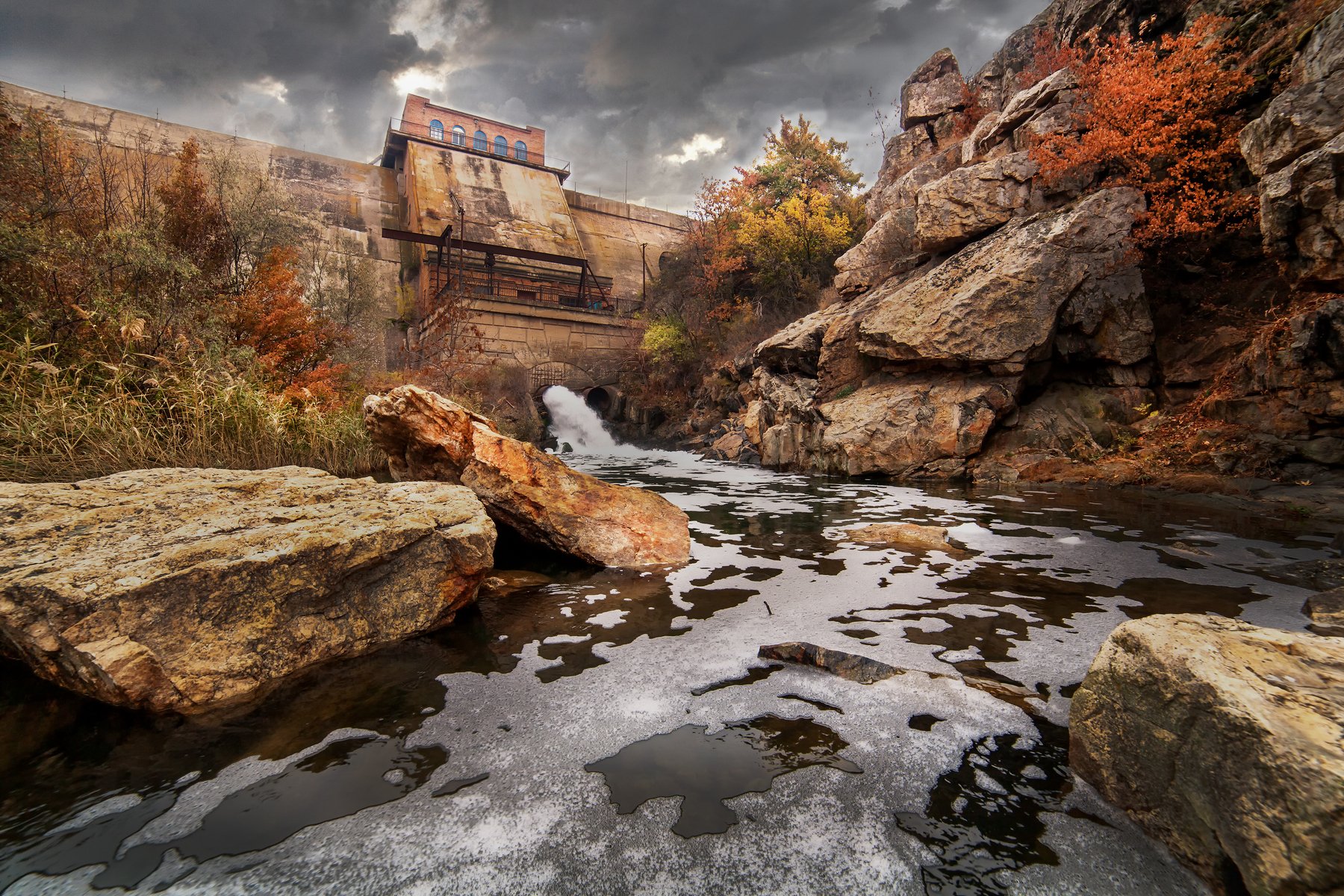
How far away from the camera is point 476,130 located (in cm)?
4228

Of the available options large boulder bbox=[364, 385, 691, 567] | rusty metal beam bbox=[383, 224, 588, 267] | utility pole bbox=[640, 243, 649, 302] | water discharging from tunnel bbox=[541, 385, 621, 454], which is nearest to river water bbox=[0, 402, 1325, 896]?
large boulder bbox=[364, 385, 691, 567]

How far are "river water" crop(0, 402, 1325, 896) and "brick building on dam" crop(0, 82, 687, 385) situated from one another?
24.4m

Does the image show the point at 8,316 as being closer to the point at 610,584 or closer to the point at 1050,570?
the point at 610,584

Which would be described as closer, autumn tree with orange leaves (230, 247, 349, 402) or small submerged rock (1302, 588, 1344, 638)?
small submerged rock (1302, 588, 1344, 638)

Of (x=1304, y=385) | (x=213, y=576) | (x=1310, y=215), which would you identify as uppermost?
(x=1310, y=215)

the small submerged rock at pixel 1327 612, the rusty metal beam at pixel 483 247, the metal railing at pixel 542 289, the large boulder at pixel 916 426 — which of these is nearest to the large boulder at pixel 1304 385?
the large boulder at pixel 916 426

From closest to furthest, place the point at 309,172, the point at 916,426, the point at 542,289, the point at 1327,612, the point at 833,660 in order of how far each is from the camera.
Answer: the point at 833,660 < the point at 1327,612 < the point at 916,426 < the point at 542,289 < the point at 309,172

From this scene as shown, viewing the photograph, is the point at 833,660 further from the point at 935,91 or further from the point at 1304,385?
the point at 935,91

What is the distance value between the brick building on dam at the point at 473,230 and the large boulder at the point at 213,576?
75.9 ft

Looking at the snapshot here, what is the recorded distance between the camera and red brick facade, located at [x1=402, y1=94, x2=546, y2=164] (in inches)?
1545

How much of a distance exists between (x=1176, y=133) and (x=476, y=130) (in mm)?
44209

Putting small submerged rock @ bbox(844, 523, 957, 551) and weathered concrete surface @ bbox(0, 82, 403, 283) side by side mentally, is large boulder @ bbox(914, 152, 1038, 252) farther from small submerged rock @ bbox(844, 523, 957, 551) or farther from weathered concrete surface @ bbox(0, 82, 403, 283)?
weathered concrete surface @ bbox(0, 82, 403, 283)

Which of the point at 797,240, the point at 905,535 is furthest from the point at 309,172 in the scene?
the point at 905,535

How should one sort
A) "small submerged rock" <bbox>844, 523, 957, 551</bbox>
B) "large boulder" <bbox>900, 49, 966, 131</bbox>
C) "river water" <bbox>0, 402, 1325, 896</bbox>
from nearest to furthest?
"river water" <bbox>0, 402, 1325, 896</bbox> → "small submerged rock" <bbox>844, 523, 957, 551</bbox> → "large boulder" <bbox>900, 49, 966, 131</bbox>
